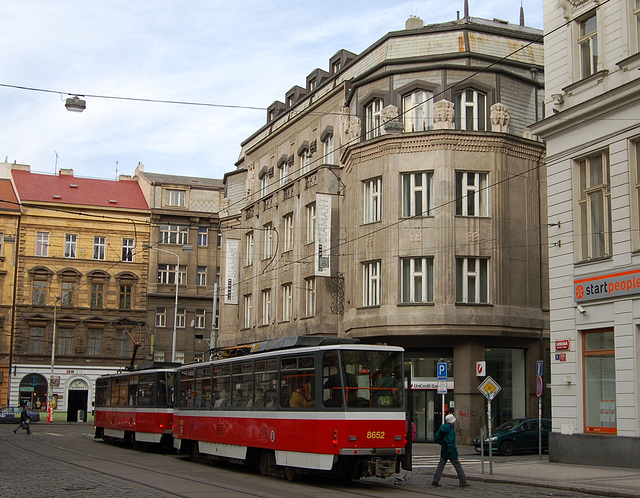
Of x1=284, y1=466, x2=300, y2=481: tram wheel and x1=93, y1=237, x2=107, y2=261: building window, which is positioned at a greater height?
x1=93, y1=237, x2=107, y2=261: building window

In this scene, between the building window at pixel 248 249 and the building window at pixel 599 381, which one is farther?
the building window at pixel 248 249

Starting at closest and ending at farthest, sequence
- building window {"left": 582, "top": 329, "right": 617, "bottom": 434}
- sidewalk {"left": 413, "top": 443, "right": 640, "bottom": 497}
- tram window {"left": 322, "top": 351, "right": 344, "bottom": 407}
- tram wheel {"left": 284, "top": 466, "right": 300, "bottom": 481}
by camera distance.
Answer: sidewalk {"left": 413, "top": 443, "right": 640, "bottom": 497}, tram window {"left": 322, "top": 351, "right": 344, "bottom": 407}, tram wheel {"left": 284, "top": 466, "right": 300, "bottom": 481}, building window {"left": 582, "top": 329, "right": 617, "bottom": 434}

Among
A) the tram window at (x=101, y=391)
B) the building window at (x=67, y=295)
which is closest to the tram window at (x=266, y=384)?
the tram window at (x=101, y=391)

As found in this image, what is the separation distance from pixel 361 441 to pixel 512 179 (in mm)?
18903

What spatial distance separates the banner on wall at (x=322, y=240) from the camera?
115 feet

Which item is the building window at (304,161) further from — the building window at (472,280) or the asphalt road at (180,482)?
the asphalt road at (180,482)

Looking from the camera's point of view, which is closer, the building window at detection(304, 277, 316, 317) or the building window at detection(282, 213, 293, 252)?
the building window at detection(304, 277, 316, 317)

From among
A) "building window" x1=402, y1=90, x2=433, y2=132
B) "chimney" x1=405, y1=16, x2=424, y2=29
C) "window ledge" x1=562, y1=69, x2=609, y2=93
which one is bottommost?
Result: "window ledge" x1=562, y1=69, x2=609, y2=93

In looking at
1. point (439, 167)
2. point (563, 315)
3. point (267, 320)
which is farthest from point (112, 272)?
point (563, 315)

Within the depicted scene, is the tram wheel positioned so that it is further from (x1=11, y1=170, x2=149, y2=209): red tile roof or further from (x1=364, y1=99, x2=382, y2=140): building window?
(x1=11, y1=170, x2=149, y2=209): red tile roof

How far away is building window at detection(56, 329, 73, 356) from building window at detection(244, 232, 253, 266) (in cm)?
2391

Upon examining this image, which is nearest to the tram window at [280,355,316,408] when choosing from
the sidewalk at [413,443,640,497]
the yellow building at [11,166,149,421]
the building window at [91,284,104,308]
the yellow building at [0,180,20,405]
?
the sidewalk at [413,443,640,497]

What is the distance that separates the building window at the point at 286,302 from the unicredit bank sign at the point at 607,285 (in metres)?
19.7

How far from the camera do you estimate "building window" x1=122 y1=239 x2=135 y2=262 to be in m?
66.7
